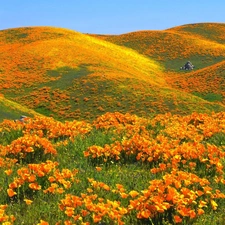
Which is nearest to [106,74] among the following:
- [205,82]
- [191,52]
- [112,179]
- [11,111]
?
[205,82]

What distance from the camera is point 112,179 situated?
6656mm

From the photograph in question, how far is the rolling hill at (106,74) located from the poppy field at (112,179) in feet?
91.6

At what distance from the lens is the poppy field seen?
16.4 feet

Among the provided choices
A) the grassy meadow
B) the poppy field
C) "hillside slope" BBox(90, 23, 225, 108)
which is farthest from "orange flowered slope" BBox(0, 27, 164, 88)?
the poppy field

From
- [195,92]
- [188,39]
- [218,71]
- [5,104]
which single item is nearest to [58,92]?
[5,104]

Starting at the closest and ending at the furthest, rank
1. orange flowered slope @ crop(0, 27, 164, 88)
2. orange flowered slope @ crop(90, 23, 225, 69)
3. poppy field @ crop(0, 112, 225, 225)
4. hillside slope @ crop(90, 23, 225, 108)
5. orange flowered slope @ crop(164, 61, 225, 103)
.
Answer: poppy field @ crop(0, 112, 225, 225), orange flowered slope @ crop(164, 61, 225, 103), orange flowered slope @ crop(0, 27, 164, 88), hillside slope @ crop(90, 23, 225, 108), orange flowered slope @ crop(90, 23, 225, 69)

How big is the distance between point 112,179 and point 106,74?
45.5 m

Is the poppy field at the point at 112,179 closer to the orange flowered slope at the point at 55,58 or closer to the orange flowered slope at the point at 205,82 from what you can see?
the orange flowered slope at the point at 205,82

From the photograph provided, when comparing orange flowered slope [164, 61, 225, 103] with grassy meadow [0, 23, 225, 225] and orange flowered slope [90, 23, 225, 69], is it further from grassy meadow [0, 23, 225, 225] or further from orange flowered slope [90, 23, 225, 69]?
grassy meadow [0, 23, 225, 225]

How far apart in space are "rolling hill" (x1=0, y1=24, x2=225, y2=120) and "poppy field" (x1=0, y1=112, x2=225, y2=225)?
27925mm

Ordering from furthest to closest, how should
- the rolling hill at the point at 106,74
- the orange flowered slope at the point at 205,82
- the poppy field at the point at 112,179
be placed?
1. the orange flowered slope at the point at 205,82
2. the rolling hill at the point at 106,74
3. the poppy field at the point at 112,179

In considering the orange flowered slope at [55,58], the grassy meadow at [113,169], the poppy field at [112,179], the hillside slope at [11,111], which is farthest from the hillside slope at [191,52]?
the poppy field at [112,179]

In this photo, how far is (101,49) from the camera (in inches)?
2928

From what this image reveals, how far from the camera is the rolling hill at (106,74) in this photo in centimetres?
4172
